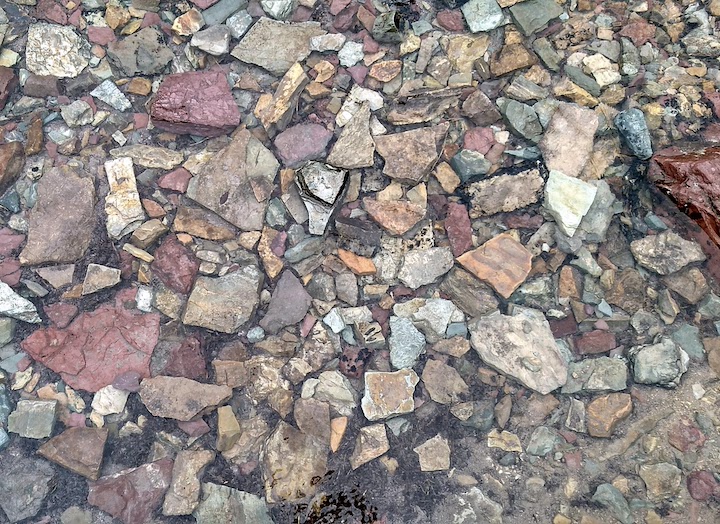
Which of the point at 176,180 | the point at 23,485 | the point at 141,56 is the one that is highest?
the point at 141,56

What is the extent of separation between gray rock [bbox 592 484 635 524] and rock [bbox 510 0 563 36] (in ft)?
7.57

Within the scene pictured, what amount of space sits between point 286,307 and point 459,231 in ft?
3.13

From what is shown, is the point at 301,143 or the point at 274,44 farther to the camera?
the point at 274,44

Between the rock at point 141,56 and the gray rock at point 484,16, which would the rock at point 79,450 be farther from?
the gray rock at point 484,16

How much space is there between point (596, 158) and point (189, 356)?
2.28 m

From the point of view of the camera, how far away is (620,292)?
2672 mm

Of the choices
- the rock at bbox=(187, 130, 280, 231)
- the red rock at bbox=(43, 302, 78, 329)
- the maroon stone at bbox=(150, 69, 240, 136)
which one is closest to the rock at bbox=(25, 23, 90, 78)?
the maroon stone at bbox=(150, 69, 240, 136)

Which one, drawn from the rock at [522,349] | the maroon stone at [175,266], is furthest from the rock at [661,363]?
the maroon stone at [175,266]

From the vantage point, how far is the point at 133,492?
8.22 ft

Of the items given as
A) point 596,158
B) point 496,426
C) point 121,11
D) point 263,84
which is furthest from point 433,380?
point 121,11

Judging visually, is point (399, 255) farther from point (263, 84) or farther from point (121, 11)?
point (121, 11)

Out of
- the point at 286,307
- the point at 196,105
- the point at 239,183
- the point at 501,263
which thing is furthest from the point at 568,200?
the point at 196,105

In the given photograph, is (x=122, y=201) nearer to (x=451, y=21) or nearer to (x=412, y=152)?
(x=412, y=152)

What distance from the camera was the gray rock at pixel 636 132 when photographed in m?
2.71
